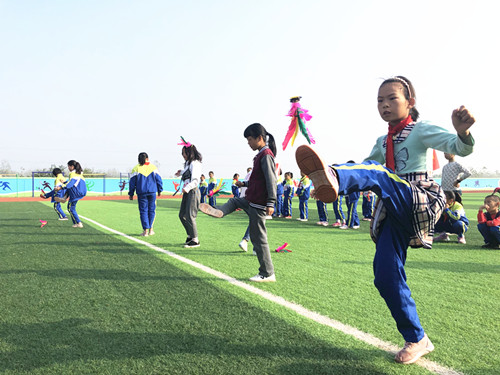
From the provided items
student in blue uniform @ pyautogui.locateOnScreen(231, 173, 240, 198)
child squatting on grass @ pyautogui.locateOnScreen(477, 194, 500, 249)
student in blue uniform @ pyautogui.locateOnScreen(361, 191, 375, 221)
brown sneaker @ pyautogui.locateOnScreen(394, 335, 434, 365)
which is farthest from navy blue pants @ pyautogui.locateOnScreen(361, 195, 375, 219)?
brown sneaker @ pyautogui.locateOnScreen(394, 335, 434, 365)

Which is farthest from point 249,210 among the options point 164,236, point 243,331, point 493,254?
point 493,254

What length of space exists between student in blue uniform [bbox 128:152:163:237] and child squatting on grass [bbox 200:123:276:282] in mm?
4015

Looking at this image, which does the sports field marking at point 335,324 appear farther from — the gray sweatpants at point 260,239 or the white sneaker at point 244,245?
the white sneaker at point 244,245

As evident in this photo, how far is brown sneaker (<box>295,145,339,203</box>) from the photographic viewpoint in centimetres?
199

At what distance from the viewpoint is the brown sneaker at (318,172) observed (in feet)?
6.53

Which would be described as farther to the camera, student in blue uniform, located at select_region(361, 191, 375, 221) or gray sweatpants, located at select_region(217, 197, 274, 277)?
student in blue uniform, located at select_region(361, 191, 375, 221)

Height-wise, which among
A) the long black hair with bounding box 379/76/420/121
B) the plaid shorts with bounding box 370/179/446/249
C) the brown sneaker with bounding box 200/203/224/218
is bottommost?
the brown sneaker with bounding box 200/203/224/218

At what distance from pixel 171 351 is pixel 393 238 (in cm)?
168

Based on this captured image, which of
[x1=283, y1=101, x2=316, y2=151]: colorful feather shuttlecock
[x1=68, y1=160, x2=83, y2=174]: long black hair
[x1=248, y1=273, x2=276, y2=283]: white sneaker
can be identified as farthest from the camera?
[x1=68, y1=160, x2=83, y2=174]: long black hair

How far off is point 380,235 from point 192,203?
477cm

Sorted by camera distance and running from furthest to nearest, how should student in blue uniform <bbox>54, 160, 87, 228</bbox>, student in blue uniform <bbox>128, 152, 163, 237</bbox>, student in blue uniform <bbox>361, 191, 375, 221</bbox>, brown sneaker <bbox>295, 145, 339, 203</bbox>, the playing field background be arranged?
student in blue uniform <bbox>361, 191, 375, 221</bbox>
student in blue uniform <bbox>54, 160, 87, 228</bbox>
student in blue uniform <bbox>128, 152, 163, 237</bbox>
the playing field background
brown sneaker <bbox>295, 145, 339, 203</bbox>

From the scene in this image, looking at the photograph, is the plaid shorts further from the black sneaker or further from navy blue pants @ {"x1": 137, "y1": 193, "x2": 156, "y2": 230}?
Answer: navy blue pants @ {"x1": 137, "y1": 193, "x2": 156, "y2": 230}

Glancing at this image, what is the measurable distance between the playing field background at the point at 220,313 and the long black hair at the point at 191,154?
1767 mm

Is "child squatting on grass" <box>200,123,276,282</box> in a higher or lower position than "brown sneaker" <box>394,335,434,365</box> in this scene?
higher
